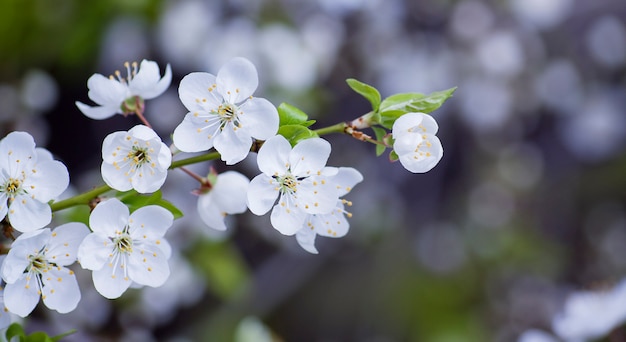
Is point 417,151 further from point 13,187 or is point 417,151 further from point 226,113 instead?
point 13,187

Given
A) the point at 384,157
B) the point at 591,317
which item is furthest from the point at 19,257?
the point at 384,157

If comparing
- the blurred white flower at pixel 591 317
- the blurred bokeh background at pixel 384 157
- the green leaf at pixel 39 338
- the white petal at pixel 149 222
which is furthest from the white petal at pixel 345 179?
the blurred bokeh background at pixel 384 157

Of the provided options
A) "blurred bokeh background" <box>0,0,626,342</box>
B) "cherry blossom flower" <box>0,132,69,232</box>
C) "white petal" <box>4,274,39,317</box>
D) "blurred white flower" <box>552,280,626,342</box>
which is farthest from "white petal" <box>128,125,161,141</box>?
"blurred bokeh background" <box>0,0,626,342</box>

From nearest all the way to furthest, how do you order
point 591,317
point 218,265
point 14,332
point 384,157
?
point 14,332 < point 591,317 < point 218,265 < point 384,157

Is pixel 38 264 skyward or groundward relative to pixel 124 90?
groundward

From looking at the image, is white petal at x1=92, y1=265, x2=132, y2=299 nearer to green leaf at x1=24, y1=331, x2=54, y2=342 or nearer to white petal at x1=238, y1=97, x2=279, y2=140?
green leaf at x1=24, y1=331, x2=54, y2=342

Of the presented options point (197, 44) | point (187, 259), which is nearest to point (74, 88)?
point (197, 44)
